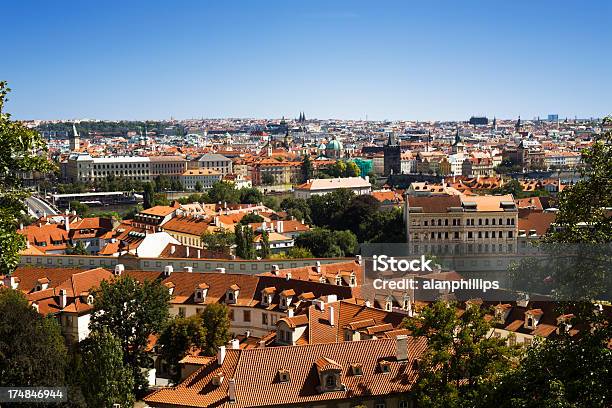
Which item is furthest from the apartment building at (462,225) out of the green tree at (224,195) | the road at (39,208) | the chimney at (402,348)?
the road at (39,208)

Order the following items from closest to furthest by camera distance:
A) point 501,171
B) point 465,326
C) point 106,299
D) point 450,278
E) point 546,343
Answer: point 546,343
point 465,326
point 106,299
point 450,278
point 501,171

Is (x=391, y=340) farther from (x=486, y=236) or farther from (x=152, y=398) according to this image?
(x=486, y=236)

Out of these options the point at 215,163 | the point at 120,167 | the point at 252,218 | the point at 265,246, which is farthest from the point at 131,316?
the point at 120,167

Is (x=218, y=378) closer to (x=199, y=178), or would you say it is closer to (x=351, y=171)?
(x=199, y=178)

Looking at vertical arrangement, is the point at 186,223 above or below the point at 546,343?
below

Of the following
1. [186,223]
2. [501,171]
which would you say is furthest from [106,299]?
[501,171]

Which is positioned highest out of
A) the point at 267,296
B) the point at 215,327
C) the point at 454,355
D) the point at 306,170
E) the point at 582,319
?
the point at 582,319

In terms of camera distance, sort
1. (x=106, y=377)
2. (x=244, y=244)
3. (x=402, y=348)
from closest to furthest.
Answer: (x=402, y=348) → (x=106, y=377) → (x=244, y=244)

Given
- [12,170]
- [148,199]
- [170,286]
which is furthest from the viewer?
[148,199]

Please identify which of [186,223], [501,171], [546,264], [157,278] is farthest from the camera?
[501,171]
